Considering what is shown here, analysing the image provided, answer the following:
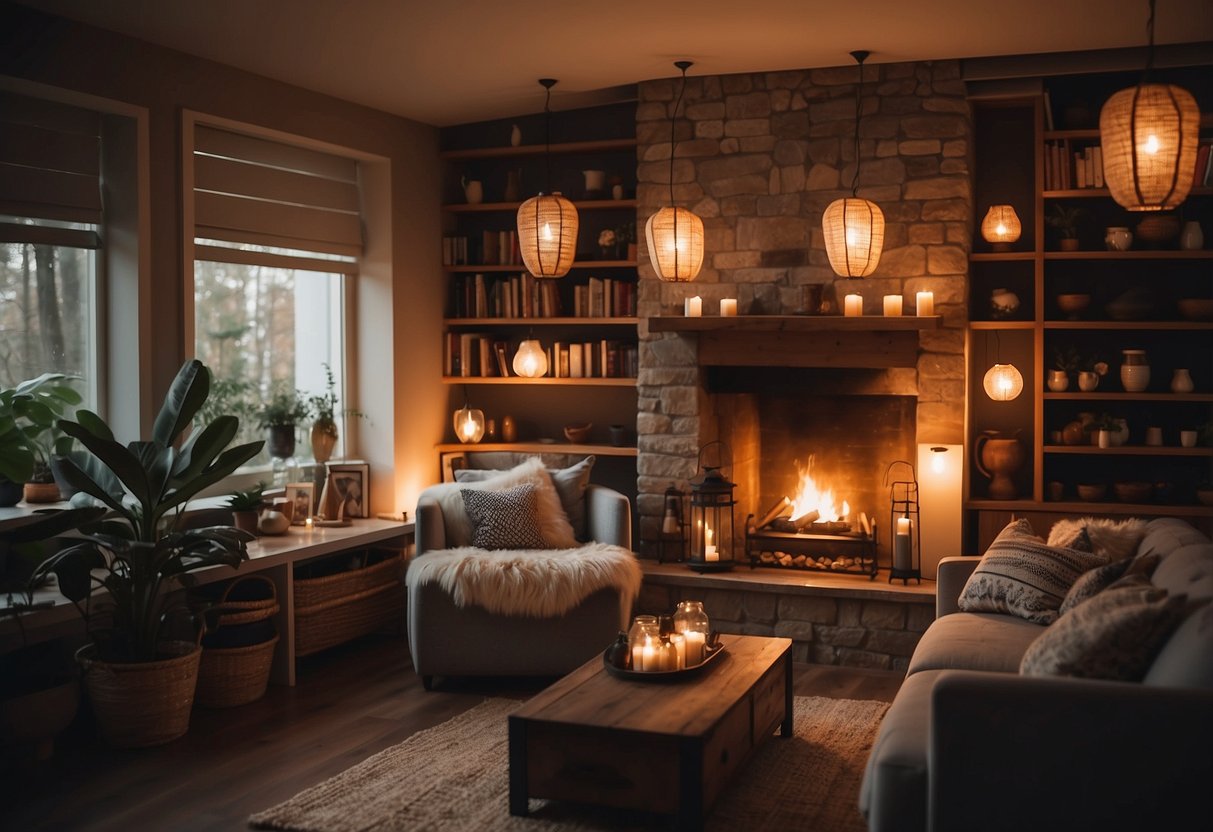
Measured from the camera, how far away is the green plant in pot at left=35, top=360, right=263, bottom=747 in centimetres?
406

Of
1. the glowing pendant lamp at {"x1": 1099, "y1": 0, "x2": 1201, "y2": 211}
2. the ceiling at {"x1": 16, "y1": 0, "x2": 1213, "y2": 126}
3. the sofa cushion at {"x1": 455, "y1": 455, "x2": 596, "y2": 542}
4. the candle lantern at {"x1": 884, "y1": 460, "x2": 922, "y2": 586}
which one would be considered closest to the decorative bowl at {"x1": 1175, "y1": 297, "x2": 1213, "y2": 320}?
the ceiling at {"x1": 16, "y1": 0, "x2": 1213, "y2": 126}

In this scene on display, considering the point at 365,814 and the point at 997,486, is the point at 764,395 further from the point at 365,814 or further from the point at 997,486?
the point at 365,814

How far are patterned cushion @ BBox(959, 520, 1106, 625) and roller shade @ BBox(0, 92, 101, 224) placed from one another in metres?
3.71

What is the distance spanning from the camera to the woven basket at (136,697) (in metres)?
4.07

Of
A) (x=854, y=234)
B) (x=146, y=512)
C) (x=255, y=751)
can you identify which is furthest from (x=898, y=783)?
(x=854, y=234)

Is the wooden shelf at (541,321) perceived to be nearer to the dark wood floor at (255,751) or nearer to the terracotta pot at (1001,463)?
the terracotta pot at (1001,463)

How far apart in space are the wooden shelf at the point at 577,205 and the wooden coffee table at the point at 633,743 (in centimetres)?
309

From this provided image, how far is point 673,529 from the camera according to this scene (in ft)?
18.9

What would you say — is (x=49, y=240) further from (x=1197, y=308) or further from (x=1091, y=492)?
(x=1197, y=308)

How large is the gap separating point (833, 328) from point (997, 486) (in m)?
1.12

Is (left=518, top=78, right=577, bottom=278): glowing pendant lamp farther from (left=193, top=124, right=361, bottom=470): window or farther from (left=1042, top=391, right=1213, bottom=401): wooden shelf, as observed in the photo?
(left=1042, top=391, right=1213, bottom=401): wooden shelf

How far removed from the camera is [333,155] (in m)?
5.99

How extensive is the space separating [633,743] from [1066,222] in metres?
3.59

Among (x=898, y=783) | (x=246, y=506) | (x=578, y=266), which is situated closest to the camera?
A: (x=898, y=783)
